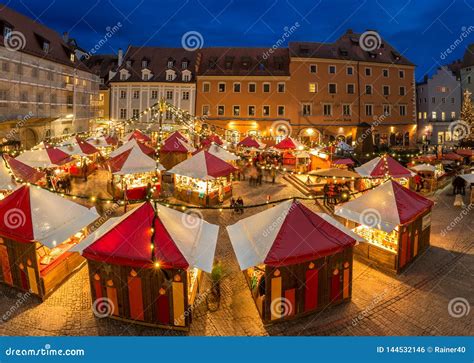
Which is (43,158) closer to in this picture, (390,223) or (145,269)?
(145,269)

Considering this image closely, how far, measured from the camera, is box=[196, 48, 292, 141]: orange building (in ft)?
139

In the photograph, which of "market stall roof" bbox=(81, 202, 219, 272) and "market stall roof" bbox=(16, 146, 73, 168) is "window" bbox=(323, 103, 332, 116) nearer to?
"market stall roof" bbox=(16, 146, 73, 168)

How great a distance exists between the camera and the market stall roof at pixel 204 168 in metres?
18.0

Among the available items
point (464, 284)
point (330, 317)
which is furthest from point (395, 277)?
point (330, 317)

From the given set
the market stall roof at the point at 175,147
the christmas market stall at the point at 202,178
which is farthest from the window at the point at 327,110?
the christmas market stall at the point at 202,178

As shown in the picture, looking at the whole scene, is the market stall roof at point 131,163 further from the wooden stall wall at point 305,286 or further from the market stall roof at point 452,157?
the market stall roof at point 452,157

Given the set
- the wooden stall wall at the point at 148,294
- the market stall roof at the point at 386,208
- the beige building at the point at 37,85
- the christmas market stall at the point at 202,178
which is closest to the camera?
the wooden stall wall at the point at 148,294

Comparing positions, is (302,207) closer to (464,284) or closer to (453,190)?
(464,284)

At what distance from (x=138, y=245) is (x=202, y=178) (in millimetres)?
9160

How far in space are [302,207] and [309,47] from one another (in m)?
36.7

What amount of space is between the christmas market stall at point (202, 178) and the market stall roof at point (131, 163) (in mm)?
1160

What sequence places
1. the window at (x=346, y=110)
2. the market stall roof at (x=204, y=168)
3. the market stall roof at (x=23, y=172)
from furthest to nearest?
the window at (x=346, y=110) < the market stall roof at (x=204, y=168) < the market stall roof at (x=23, y=172)

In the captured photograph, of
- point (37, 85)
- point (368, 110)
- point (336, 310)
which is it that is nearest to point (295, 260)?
point (336, 310)

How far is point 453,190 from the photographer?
878 inches
